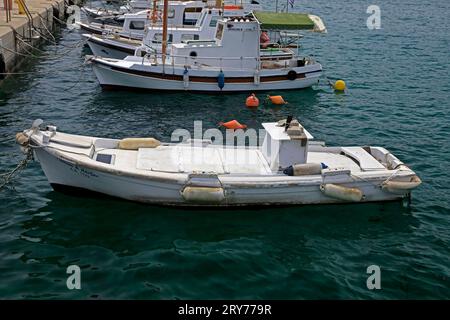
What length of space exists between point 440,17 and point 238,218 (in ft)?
150

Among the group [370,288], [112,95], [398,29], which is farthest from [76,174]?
[398,29]

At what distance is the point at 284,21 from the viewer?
29.8 m

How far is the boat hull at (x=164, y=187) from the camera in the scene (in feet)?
54.4

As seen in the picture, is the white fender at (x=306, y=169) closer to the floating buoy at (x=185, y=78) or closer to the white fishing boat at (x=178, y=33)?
the floating buoy at (x=185, y=78)

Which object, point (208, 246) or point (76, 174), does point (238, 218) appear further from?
point (76, 174)

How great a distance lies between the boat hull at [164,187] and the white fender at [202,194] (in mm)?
235

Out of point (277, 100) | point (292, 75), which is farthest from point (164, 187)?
point (292, 75)

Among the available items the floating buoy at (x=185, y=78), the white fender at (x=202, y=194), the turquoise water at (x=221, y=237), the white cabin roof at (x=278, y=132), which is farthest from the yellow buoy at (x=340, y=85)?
the white fender at (x=202, y=194)

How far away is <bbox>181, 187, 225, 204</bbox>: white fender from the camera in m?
16.3

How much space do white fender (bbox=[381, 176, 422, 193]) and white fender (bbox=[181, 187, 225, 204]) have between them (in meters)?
4.93

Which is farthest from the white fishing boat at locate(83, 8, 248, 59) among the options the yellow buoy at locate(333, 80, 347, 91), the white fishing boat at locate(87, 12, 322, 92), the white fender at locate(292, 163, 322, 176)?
the white fender at locate(292, 163, 322, 176)

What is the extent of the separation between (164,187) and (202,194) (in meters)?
1.14

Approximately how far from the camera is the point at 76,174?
1692 centimetres
